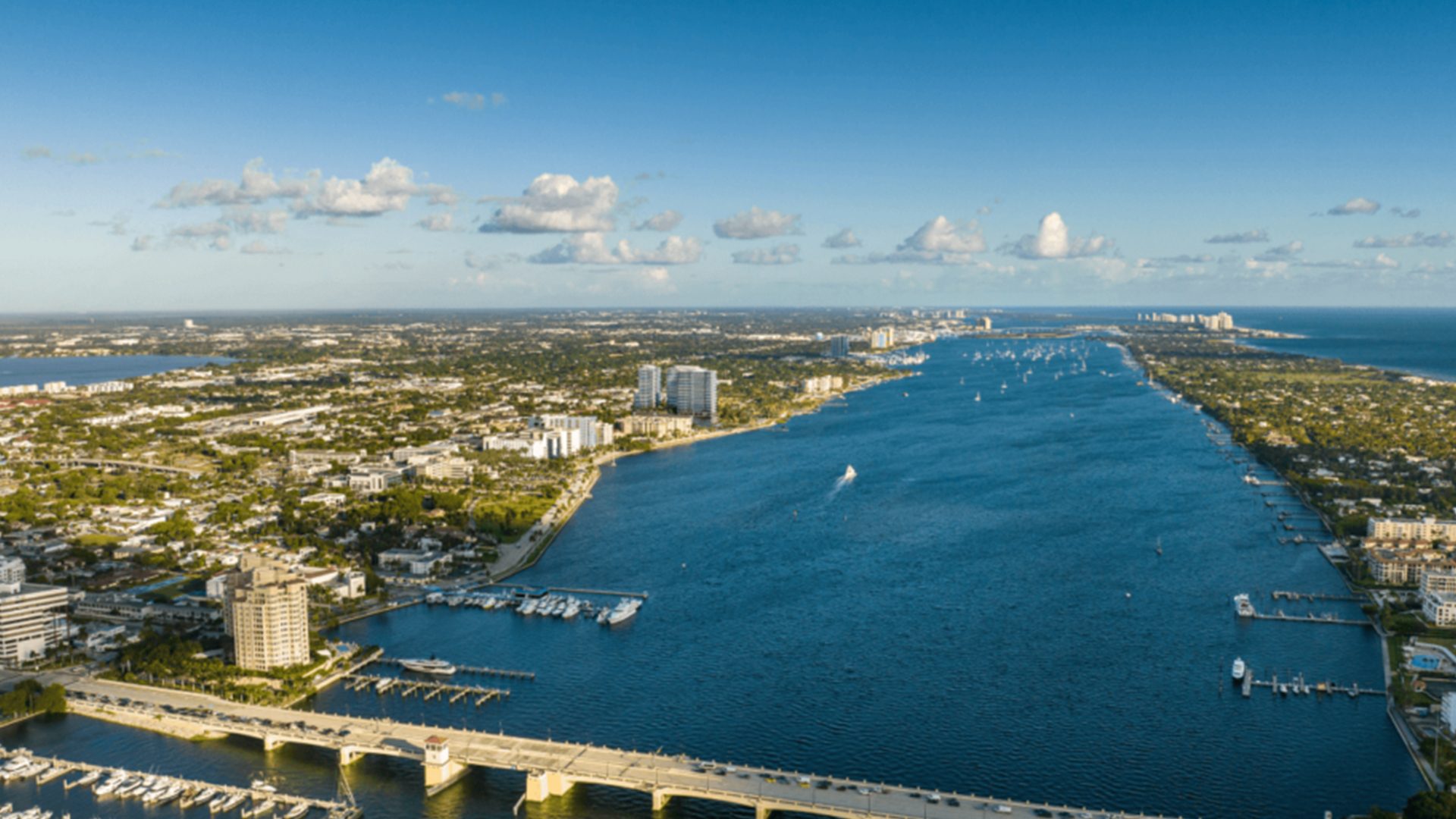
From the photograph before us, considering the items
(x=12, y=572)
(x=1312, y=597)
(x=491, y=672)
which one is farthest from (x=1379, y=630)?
(x=12, y=572)

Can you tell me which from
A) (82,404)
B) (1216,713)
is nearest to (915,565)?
(1216,713)

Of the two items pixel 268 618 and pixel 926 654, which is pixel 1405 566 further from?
pixel 268 618

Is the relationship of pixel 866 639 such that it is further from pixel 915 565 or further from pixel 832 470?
pixel 832 470

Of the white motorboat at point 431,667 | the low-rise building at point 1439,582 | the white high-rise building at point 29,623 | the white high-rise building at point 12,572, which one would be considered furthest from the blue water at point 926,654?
the white high-rise building at point 12,572

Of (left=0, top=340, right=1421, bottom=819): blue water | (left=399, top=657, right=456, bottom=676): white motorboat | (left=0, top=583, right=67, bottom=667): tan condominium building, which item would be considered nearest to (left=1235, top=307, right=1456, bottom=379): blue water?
(left=0, top=340, right=1421, bottom=819): blue water

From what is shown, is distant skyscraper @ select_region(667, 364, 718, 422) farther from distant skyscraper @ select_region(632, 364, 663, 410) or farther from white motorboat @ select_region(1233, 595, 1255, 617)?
white motorboat @ select_region(1233, 595, 1255, 617)
